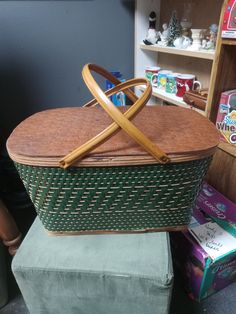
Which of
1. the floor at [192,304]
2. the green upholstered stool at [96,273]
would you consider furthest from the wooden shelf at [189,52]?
the floor at [192,304]

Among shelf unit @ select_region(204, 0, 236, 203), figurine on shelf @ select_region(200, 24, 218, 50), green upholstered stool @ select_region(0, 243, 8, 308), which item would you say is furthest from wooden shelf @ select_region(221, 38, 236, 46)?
green upholstered stool @ select_region(0, 243, 8, 308)

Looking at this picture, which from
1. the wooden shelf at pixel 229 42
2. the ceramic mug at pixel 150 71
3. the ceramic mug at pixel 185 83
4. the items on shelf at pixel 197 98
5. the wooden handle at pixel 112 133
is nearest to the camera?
the wooden handle at pixel 112 133

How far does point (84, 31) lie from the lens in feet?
3.52

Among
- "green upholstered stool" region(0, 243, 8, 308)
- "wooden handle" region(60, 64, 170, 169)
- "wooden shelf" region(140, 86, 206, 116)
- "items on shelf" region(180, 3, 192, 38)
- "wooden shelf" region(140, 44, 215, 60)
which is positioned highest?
"items on shelf" region(180, 3, 192, 38)

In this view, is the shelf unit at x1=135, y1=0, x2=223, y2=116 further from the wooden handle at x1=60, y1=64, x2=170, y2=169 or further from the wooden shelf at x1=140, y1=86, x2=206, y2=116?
the wooden handle at x1=60, y1=64, x2=170, y2=169

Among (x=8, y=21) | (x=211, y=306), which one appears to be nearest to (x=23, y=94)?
(x=8, y=21)

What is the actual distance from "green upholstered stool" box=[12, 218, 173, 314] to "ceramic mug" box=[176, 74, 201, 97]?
62 cm

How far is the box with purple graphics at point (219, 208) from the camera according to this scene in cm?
77

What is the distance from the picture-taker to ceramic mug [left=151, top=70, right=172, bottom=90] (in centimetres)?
105

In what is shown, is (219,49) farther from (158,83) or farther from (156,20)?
(156,20)

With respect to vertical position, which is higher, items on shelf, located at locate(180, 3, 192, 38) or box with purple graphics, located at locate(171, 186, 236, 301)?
items on shelf, located at locate(180, 3, 192, 38)

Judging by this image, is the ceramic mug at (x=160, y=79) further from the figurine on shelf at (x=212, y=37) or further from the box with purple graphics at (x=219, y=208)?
the box with purple graphics at (x=219, y=208)

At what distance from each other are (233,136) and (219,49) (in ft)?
Answer: 0.87

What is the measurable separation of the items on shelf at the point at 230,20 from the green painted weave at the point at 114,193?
39 centimetres
